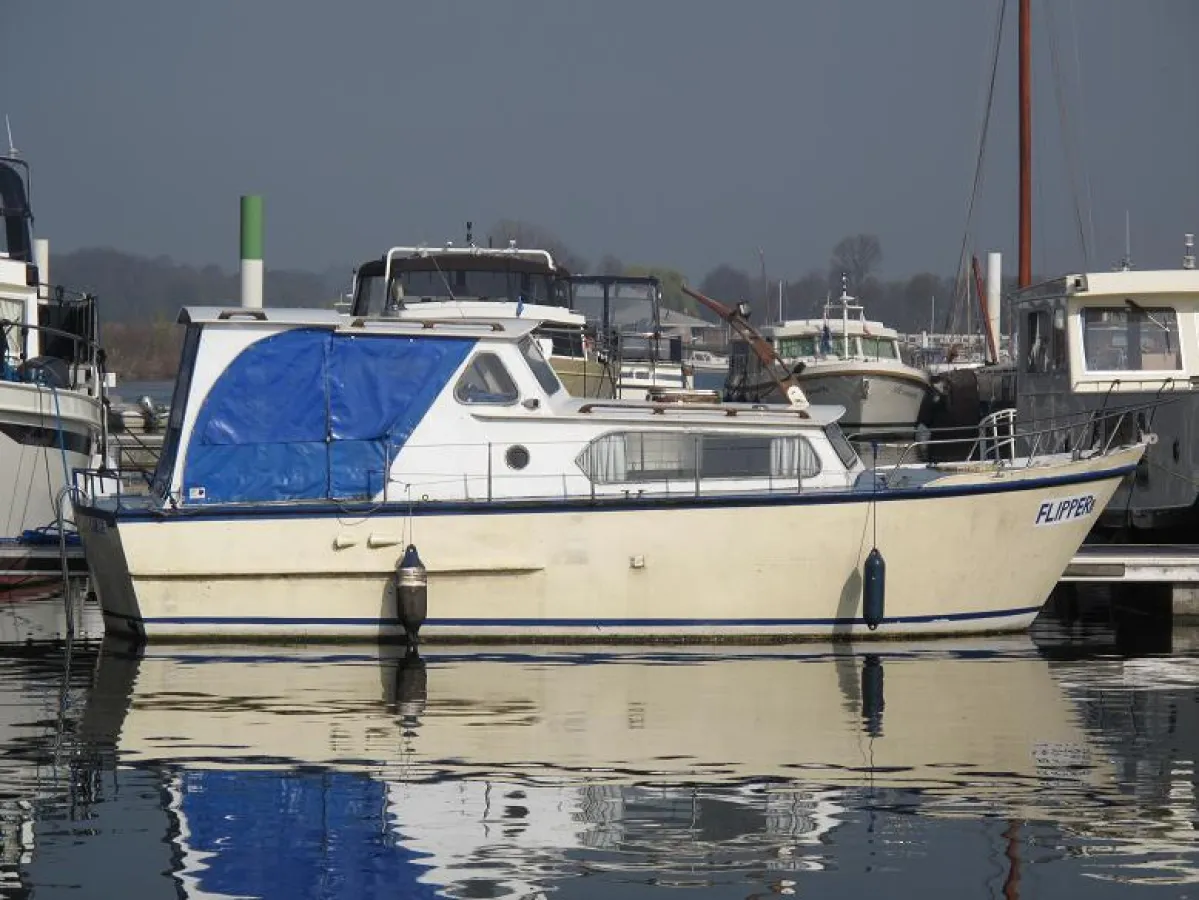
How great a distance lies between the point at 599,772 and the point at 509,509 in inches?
202

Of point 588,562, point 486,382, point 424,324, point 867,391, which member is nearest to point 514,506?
point 588,562

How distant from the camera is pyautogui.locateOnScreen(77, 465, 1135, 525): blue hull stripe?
17.3 metres

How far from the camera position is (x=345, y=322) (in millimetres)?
18031

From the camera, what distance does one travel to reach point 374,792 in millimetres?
11789

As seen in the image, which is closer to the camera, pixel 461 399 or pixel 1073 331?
pixel 461 399

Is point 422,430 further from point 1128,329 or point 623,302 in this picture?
point 623,302

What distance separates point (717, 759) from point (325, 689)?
395 centimetres

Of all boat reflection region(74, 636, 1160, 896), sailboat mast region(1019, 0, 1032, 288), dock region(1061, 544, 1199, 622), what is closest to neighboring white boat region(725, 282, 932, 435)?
sailboat mast region(1019, 0, 1032, 288)

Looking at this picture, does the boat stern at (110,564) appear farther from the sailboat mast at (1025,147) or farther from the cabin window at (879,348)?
the cabin window at (879,348)

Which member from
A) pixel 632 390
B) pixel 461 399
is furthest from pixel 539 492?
pixel 632 390

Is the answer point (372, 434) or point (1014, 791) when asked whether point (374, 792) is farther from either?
point (372, 434)

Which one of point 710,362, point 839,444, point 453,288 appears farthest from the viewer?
point 710,362

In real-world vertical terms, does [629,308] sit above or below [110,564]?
above

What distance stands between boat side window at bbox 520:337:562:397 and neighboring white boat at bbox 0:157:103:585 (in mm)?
5404
